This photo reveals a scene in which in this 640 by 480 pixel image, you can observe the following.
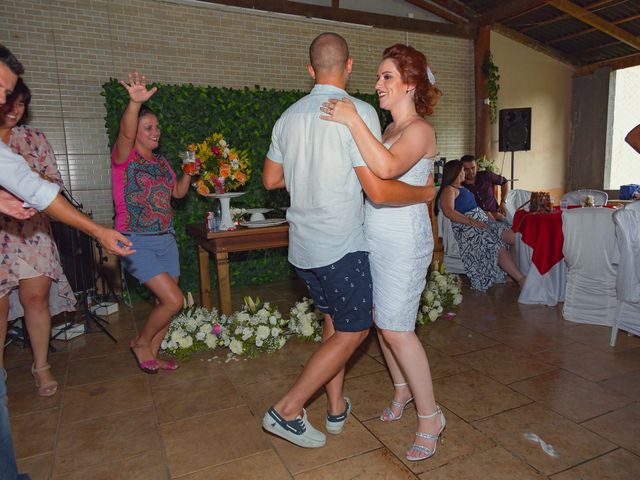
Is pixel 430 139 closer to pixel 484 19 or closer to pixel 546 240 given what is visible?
pixel 546 240

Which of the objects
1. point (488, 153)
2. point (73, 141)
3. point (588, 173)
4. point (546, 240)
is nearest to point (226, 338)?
point (546, 240)

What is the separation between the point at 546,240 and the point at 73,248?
4202 mm

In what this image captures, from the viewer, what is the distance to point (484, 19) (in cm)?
827

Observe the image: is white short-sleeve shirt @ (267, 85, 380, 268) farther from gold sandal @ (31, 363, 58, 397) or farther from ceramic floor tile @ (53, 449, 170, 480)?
gold sandal @ (31, 363, 58, 397)

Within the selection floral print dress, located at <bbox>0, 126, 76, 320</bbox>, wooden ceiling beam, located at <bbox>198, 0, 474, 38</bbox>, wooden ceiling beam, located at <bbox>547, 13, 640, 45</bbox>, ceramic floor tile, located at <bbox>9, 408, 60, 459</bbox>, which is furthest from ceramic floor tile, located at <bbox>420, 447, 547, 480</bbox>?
wooden ceiling beam, located at <bbox>547, 13, 640, 45</bbox>

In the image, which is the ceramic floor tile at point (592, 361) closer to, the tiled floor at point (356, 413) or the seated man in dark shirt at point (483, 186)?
the tiled floor at point (356, 413)

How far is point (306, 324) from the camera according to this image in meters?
3.60

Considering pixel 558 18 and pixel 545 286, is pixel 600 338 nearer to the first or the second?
pixel 545 286

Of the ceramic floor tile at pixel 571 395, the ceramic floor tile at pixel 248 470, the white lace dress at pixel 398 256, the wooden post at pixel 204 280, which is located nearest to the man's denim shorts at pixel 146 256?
the wooden post at pixel 204 280

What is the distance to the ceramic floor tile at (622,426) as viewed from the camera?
216 centimetres

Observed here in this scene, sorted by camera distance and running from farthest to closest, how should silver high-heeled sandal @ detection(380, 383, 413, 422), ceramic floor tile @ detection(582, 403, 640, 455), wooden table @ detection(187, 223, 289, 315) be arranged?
wooden table @ detection(187, 223, 289, 315), silver high-heeled sandal @ detection(380, 383, 413, 422), ceramic floor tile @ detection(582, 403, 640, 455)

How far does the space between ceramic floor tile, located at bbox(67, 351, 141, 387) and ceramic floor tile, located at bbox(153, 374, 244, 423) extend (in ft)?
1.44

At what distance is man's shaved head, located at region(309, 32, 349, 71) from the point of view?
179 cm

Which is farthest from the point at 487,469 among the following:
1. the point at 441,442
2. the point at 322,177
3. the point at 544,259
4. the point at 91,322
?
the point at 91,322
